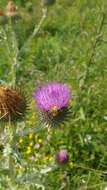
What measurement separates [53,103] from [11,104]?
0.28 m

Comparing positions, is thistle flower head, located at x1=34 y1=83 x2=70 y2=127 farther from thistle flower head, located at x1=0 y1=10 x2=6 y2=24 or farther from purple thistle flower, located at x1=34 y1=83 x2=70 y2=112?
thistle flower head, located at x1=0 y1=10 x2=6 y2=24

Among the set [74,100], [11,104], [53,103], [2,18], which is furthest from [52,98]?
[74,100]

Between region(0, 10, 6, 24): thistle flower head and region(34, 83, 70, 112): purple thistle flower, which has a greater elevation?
region(0, 10, 6, 24): thistle flower head

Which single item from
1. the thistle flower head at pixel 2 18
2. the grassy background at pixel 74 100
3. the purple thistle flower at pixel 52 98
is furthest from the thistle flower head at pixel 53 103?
the thistle flower head at pixel 2 18

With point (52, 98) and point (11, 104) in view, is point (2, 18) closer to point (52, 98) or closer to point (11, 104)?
point (52, 98)

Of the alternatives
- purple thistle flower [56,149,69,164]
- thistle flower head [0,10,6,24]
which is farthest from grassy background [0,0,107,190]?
thistle flower head [0,10,6,24]

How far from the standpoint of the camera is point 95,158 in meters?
3.76

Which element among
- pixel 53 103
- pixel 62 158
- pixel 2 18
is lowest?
pixel 62 158

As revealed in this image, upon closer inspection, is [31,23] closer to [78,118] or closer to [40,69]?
[40,69]

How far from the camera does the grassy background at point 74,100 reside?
135 inches

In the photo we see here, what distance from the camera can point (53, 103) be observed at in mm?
2664

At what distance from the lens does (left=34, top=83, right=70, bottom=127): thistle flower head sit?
2.66 metres

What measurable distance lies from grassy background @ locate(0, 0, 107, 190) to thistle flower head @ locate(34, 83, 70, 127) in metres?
0.12

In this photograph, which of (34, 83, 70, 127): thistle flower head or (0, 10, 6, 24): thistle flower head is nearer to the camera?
(34, 83, 70, 127): thistle flower head
